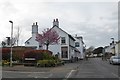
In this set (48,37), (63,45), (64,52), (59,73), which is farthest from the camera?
(63,45)

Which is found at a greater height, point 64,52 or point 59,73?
point 64,52

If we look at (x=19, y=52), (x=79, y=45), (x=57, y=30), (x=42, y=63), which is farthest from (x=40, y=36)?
(x=79, y=45)

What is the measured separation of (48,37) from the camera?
186ft

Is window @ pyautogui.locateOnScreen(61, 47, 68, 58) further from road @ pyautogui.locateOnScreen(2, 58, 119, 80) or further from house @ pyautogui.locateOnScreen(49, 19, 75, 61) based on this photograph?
road @ pyautogui.locateOnScreen(2, 58, 119, 80)

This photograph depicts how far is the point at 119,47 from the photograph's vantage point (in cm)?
8694

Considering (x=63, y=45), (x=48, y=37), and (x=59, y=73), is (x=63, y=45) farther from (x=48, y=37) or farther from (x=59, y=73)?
(x=59, y=73)

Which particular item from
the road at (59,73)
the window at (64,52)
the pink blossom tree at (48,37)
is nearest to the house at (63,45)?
the window at (64,52)

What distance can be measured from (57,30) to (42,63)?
2608 cm

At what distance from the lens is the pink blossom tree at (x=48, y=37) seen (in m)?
55.8

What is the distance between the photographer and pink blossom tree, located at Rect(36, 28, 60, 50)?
55.8m

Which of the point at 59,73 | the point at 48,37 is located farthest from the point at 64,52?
the point at 59,73

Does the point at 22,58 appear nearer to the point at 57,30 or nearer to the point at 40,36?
the point at 40,36

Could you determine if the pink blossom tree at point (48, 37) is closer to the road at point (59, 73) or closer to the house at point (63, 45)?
the house at point (63, 45)

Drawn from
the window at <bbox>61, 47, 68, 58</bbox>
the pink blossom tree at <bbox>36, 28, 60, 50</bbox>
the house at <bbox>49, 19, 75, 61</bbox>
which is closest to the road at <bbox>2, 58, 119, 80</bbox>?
the pink blossom tree at <bbox>36, 28, 60, 50</bbox>
